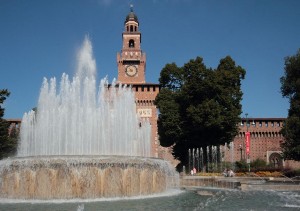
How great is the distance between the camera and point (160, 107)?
34.4m

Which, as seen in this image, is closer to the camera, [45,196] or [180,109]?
[45,196]

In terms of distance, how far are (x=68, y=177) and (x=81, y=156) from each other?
2.87 feet

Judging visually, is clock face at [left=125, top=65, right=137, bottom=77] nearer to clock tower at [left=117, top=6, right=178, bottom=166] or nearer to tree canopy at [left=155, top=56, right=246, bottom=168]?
clock tower at [left=117, top=6, right=178, bottom=166]

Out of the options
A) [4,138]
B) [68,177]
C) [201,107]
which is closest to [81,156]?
[68,177]

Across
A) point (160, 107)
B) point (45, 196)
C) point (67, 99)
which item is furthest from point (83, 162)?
point (160, 107)

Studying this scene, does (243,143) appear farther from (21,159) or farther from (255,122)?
(21,159)

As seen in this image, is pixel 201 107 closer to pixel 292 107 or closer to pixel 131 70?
pixel 292 107

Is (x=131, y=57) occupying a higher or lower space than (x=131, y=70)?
higher

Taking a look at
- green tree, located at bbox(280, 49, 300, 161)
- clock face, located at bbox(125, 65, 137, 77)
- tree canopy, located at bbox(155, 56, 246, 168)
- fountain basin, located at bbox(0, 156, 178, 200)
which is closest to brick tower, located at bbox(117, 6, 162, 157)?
clock face, located at bbox(125, 65, 137, 77)

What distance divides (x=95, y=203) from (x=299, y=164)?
140 feet

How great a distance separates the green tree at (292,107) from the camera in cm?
2783

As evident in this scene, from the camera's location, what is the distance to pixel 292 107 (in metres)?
29.5

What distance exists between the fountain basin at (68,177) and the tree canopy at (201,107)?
685 inches

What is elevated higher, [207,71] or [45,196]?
[207,71]
